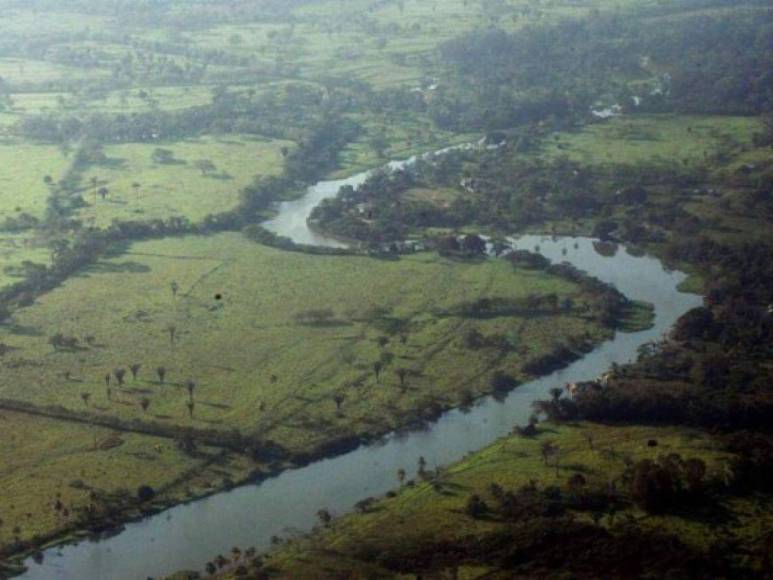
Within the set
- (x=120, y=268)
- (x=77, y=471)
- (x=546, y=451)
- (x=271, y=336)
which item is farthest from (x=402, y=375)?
(x=120, y=268)

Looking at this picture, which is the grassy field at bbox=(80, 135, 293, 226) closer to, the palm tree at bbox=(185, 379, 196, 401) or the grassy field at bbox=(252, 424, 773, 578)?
the palm tree at bbox=(185, 379, 196, 401)

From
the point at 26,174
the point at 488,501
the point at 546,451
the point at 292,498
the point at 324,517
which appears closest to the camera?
the point at 324,517

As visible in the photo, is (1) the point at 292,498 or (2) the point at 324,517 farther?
(1) the point at 292,498

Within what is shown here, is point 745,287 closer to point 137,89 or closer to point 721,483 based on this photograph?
point 721,483

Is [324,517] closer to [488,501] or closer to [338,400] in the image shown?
[488,501]

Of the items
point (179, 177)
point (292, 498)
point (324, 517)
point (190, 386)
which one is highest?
point (179, 177)

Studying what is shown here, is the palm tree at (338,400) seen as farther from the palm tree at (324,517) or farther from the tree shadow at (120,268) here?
the tree shadow at (120,268)

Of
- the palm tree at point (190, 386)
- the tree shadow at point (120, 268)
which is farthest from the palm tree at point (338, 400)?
the tree shadow at point (120, 268)
